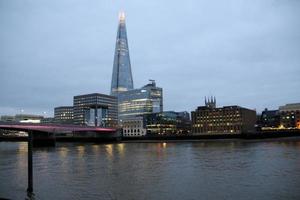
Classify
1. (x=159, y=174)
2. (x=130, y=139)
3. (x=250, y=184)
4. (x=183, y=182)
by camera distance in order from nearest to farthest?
(x=250, y=184) < (x=183, y=182) < (x=159, y=174) < (x=130, y=139)

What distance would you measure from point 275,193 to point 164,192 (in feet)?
23.3

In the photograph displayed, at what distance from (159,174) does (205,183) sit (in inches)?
279

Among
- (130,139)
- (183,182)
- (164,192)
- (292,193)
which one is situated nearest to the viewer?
(292,193)

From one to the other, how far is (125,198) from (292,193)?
10384 mm

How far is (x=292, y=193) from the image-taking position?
22.1 metres

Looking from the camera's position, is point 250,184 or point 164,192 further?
A: point 250,184

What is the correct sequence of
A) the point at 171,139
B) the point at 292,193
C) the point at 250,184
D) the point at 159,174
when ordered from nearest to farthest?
the point at 292,193 < the point at 250,184 < the point at 159,174 < the point at 171,139

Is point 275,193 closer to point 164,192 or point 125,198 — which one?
point 164,192

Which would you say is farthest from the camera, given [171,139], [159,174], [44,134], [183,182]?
[171,139]

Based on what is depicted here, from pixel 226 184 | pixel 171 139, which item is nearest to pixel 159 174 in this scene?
pixel 226 184

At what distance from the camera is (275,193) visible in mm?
22312

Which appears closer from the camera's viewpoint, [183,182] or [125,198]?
[125,198]

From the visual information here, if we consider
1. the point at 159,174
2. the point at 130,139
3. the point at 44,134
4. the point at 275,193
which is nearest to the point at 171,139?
the point at 130,139

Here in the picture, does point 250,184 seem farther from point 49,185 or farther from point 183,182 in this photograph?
point 49,185
